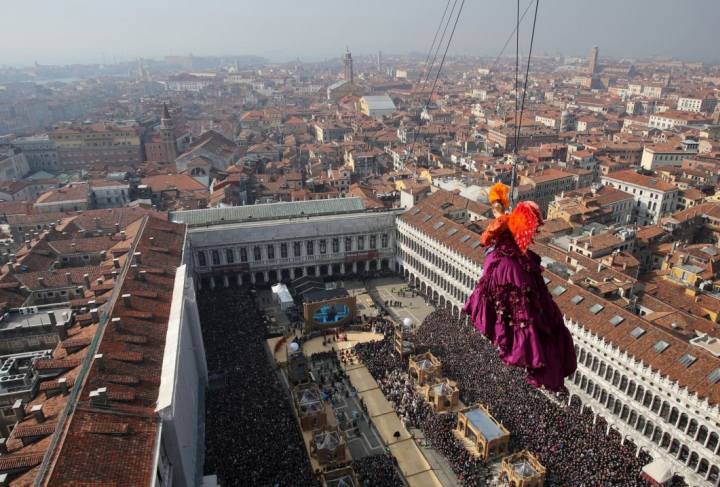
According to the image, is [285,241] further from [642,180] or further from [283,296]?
[642,180]

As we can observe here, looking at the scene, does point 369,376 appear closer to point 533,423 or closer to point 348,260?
point 533,423

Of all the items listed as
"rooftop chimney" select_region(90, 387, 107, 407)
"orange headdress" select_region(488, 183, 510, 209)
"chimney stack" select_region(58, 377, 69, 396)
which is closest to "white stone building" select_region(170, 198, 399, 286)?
"chimney stack" select_region(58, 377, 69, 396)

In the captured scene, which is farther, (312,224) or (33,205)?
(33,205)

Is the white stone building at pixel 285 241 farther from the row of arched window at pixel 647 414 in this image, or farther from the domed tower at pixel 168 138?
the domed tower at pixel 168 138

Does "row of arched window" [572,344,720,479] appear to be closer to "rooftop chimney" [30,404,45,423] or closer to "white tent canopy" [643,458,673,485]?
"white tent canopy" [643,458,673,485]

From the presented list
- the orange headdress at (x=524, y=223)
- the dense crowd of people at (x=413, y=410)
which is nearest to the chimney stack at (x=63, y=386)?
the dense crowd of people at (x=413, y=410)

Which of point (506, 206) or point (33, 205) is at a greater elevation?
point (506, 206)

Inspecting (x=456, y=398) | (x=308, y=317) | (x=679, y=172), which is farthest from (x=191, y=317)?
(x=679, y=172)
